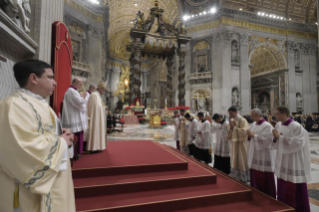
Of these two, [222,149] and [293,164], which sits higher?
[293,164]

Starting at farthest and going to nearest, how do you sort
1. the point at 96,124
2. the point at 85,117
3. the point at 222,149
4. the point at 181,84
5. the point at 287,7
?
the point at 287,7
the point at 181,84
the point at 222,149
the point at 96,124
the point at 85,117

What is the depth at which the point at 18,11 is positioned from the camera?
2.29m

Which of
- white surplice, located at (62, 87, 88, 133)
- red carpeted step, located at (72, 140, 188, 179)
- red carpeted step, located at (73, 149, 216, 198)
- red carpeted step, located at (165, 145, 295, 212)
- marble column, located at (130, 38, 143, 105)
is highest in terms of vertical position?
marble column, located at (130, 38, 143, 105)

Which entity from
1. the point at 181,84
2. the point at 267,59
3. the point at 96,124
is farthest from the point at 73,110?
the point at 267,59

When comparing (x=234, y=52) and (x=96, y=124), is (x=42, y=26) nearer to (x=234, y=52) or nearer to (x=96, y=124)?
(x=96, y=124)

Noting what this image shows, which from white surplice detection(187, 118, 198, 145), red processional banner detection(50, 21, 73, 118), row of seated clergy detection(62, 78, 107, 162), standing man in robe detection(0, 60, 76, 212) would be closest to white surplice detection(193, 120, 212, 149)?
white surplice detection(187, 118, 198, 145)

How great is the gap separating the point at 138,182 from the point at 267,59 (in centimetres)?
2441

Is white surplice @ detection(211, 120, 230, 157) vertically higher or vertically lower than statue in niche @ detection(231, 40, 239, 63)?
lower

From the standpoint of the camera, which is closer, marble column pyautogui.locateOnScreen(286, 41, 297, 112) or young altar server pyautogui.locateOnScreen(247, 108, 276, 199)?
young altar server pyautogui.locateOnScreen(247, 108, 276, 199)

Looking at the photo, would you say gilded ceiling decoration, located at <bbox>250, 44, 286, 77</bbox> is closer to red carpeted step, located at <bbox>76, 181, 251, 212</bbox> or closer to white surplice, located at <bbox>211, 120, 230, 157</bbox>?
white surplice, located at <bbox>211, 120, 230, 157</bbox>

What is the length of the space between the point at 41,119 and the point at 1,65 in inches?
53.3

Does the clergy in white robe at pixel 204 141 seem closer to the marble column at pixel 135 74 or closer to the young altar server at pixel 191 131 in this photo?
the young altar server at pixel 191 131

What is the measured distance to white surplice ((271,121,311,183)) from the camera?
8.39 feet

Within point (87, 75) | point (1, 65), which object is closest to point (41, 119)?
point (1, 65)
